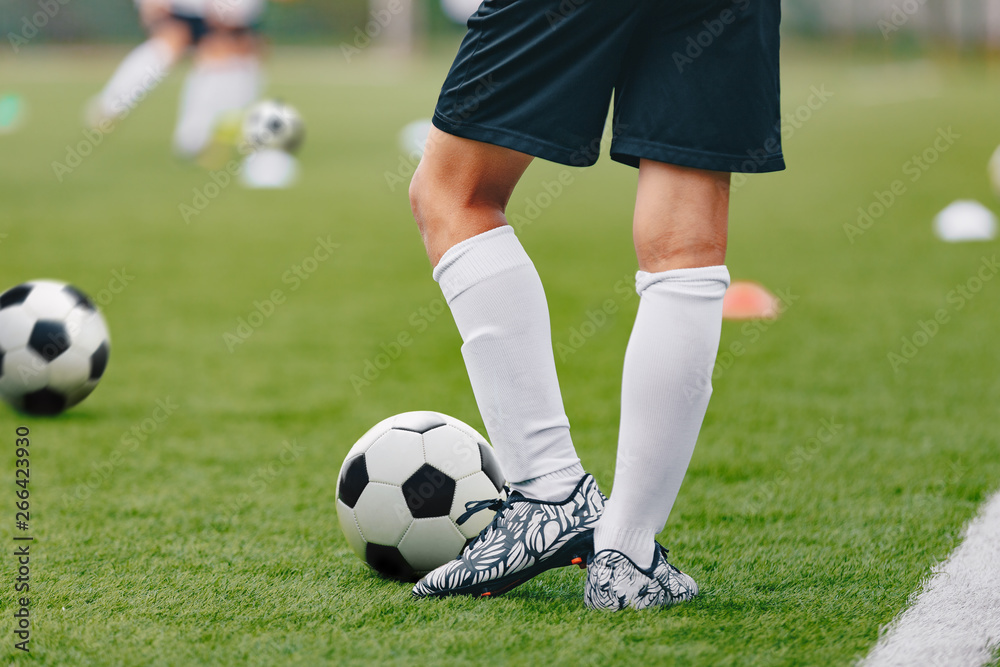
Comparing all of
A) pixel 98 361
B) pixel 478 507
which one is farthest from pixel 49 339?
pixel 478 507

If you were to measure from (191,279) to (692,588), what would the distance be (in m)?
4.23

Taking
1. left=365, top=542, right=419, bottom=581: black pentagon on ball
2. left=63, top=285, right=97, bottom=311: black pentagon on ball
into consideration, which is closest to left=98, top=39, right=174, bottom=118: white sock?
left=63, top=285, right=97, bottom=311: black pentagon on ball

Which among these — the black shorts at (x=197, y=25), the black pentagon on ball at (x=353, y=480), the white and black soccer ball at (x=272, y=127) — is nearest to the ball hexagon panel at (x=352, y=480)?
the black pentagon on ball at (x=353, y=480)

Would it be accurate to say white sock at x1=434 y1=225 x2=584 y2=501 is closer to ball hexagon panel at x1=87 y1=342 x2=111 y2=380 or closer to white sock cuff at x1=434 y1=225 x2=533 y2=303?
white sock cuff at x1=434 y1=225 x2=533 y2=303

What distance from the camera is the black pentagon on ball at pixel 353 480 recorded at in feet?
6.94

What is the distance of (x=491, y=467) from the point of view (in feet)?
7.16

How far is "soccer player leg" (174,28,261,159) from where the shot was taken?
10297 millimetres

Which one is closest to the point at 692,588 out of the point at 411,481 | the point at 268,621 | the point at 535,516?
the point at 535,516

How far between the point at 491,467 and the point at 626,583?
1.51 ft

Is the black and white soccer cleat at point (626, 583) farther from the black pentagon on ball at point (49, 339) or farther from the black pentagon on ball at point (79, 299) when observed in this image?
the black pentagon on ball at point (79, 299)

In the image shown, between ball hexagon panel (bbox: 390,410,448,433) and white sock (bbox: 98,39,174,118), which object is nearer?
ball hexagon panel (bbox: 390,410,448,433)

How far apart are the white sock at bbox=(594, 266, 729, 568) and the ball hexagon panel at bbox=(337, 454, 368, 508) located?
0.52m

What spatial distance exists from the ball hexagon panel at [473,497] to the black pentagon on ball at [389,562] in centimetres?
12

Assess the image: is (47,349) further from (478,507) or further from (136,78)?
(136,78)
